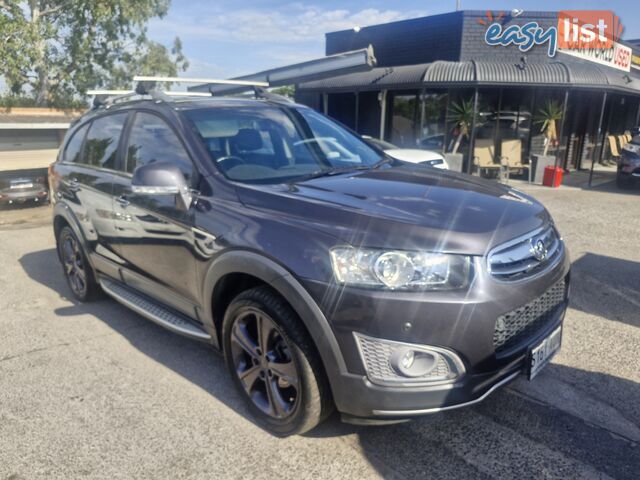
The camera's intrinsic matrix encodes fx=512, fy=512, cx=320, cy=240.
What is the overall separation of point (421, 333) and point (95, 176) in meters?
3.13

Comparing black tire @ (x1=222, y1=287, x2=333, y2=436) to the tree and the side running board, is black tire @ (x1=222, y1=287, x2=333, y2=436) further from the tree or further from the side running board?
the tree

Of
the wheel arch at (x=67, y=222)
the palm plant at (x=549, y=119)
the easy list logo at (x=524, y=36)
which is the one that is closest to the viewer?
the wheel arch at (x=67, y=222)

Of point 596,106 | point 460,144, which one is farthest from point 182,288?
point 596,106

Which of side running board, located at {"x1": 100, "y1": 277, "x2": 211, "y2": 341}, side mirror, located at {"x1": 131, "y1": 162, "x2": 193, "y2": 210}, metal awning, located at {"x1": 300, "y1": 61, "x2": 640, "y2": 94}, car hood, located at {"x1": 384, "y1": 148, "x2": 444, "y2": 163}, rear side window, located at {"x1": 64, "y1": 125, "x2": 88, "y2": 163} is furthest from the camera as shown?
metal awning, located at {"x1": 300, "y1": 61, "x2": 640, "y2": 94}

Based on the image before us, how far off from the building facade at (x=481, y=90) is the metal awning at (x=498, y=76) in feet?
0.09

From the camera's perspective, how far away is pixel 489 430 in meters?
2.76

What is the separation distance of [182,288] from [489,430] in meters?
1.99

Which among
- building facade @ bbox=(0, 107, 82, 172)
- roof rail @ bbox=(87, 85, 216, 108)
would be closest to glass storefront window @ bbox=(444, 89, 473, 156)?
building facade @ bbox=(0, 107, 82, 172)

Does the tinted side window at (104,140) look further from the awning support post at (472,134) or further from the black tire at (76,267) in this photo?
the awning support post at (472,134)

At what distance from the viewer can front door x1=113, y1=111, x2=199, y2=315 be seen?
3127 millimetres

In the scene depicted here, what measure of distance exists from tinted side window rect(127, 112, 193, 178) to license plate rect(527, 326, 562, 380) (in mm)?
2157

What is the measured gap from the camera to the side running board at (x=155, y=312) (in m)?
3.22

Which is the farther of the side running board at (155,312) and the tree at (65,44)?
the tree at (65,44)

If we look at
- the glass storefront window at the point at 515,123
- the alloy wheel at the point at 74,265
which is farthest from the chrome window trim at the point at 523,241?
the glass storefront window at the point at 515,123
